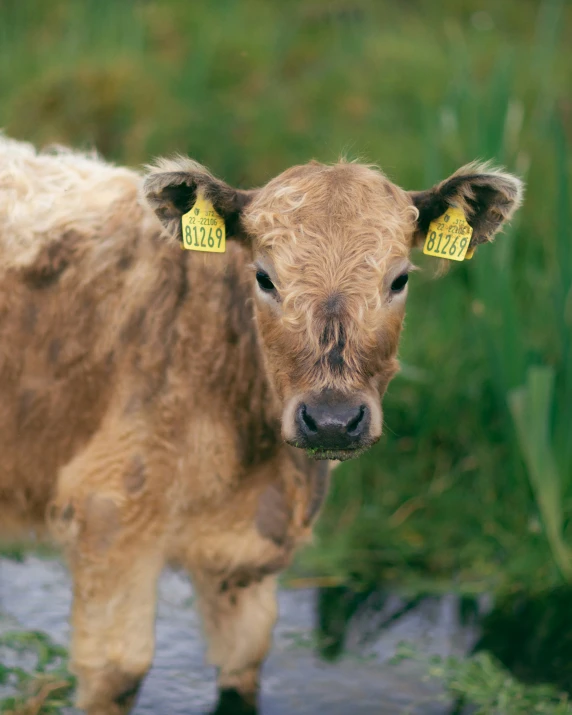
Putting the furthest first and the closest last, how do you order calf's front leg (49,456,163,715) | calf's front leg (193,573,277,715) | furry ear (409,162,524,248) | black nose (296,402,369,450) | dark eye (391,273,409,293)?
1. calf's front leg (193,573,277,715)
2. calf's front leg (49,456,163,715)
3. furry ear (409,162,524,248)
4. dark eye (391,273,409,293)
5. black nose (296,402,369,450)

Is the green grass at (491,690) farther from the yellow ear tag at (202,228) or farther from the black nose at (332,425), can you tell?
the yellow ear tag at (202,228)

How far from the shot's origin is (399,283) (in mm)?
3488

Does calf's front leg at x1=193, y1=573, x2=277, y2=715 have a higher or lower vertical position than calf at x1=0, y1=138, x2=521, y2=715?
lower

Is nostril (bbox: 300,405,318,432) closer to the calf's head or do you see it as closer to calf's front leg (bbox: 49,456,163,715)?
the calf's head

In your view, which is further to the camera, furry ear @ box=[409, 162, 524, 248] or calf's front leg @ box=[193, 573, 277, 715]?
calf's front leg @ box=[193, 573, 277, 715]

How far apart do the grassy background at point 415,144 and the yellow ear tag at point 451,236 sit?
2.70 feet

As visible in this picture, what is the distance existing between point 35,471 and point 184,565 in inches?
25.8

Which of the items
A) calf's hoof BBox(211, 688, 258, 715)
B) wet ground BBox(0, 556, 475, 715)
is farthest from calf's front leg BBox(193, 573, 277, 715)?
wet ground BBox(0, 556, 475, 715)

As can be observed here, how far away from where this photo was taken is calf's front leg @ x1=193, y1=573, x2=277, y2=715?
168 inches

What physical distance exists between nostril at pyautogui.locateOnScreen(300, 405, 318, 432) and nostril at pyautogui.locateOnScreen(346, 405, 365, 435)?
0.31 ft

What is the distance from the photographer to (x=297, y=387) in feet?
10.7

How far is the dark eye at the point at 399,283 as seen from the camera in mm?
3467

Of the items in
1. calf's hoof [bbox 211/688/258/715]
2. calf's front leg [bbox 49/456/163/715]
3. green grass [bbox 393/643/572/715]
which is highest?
calf's front leg [bbox 49/456/163/715]

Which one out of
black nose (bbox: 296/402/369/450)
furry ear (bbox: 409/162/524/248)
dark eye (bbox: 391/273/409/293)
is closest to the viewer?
black nose (bbox: 296/402/369/450)
